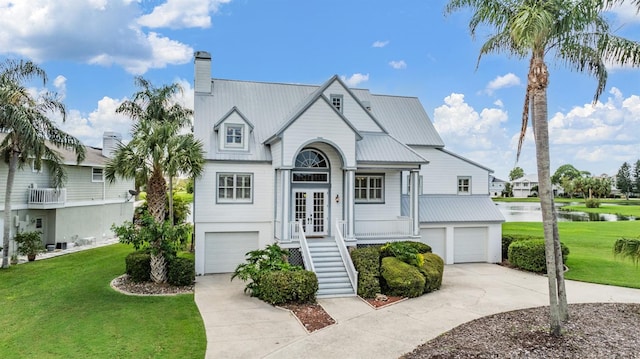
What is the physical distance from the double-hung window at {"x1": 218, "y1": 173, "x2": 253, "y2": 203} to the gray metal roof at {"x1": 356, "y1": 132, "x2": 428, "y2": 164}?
5.18m

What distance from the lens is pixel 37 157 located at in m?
18.1

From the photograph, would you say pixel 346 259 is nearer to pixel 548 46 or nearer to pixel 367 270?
pixel 367 270

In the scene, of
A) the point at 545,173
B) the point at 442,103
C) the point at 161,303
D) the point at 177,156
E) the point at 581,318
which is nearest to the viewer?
the point at 545,173

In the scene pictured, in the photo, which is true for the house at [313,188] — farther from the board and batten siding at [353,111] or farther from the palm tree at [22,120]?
the palm tree at [22,120]

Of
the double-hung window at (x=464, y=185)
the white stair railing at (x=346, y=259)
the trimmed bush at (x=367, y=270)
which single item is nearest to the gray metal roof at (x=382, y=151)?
the white stair railing at (x=346, y=259)

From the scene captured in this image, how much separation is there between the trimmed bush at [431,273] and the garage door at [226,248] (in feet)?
25.8

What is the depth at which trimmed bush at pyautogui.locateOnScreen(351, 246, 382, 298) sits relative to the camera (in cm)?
1420

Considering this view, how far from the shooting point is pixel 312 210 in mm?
18812

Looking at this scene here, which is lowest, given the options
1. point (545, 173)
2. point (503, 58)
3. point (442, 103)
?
point (545, 173)

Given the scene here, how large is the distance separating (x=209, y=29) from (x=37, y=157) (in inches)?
404

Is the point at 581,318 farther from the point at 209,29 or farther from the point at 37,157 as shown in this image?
the point at 37,157

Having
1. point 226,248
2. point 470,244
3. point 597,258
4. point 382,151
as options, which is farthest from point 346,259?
point 597,258

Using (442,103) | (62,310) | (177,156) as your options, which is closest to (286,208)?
(177,156)

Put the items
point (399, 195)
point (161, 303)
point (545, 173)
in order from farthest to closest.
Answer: point (399, 195) < point (161, 303) < point (545, 173)
